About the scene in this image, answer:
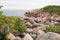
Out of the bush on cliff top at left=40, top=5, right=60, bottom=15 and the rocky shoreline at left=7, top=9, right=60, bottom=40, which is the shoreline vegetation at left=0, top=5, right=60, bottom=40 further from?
the bush on cliff top at left=40, top=5, right=60, bottom=15

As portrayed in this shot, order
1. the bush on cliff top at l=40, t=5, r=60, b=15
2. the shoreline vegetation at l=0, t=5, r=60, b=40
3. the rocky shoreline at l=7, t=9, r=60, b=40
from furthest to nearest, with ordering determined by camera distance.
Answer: the bush on cliff top at l=40, t=5, r=60, b=15, the rocky shoreline at l=7, t=9, r=60, b=40, the shoreline vegetation at l=0, t=5, r=60, b=40

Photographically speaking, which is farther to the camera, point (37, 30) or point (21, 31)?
point (37, 30)

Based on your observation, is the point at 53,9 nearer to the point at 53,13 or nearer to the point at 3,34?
the point at 53,13

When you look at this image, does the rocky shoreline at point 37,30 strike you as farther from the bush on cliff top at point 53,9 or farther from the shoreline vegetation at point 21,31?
the bush on cliff top at point 53,9

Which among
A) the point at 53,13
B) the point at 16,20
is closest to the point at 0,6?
the point at 16,20

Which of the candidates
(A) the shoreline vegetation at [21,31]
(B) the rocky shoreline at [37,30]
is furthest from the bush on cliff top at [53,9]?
(A) the shoreline vegetation at [21,31]

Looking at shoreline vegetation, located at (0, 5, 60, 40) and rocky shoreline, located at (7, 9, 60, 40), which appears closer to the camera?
shoreline vegetation, located at (0, 5, 60, 40)

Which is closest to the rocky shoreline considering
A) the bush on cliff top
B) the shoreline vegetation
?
the shoreline vegetation

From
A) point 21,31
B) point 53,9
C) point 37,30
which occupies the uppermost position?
point 21,31

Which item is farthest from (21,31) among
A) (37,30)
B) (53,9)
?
(53,9)

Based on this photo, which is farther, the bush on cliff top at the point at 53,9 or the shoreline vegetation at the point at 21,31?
the bush on cliff top at the point at 53,9

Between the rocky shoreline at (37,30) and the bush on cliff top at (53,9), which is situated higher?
the rocky shoreline at (37,30)

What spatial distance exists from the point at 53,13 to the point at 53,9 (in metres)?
2.46

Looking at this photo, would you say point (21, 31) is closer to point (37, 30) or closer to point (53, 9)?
point (37, 30)
